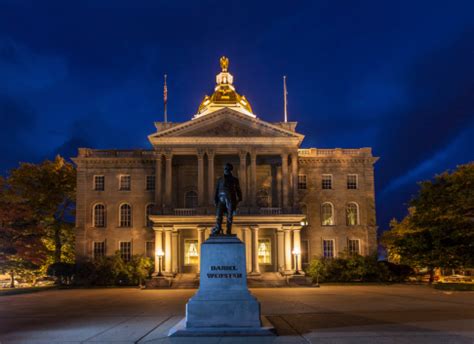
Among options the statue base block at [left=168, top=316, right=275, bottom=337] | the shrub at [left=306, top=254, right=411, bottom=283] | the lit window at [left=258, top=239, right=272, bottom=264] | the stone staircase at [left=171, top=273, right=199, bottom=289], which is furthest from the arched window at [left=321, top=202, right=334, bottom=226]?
the statue base block at [left=168, top=316, right=275, bottom=337]

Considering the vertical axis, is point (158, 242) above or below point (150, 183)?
below

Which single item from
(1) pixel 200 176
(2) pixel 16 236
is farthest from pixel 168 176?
(2) pixel 16 236

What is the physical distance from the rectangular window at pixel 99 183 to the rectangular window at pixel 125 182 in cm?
192

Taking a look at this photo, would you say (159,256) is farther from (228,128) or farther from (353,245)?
(353,245)

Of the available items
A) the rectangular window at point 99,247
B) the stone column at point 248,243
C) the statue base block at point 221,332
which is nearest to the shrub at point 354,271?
the stone column at point 248,243

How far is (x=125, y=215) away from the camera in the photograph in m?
58.9

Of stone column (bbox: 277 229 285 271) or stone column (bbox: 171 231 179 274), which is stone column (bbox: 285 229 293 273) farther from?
stone column (bbox: 171 231 179 274)

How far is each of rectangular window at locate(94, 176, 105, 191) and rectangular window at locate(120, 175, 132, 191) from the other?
192 centimetres

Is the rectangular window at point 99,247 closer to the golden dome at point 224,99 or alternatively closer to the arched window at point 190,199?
the arched window at point 190,199

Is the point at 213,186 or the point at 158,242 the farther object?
the point at 213,186

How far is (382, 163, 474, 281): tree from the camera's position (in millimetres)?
40938

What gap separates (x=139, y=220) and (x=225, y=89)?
21584 millimetres

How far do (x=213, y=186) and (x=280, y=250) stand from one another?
9146 mm

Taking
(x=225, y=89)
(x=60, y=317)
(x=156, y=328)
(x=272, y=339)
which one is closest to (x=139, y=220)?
(x=225, y=89)
